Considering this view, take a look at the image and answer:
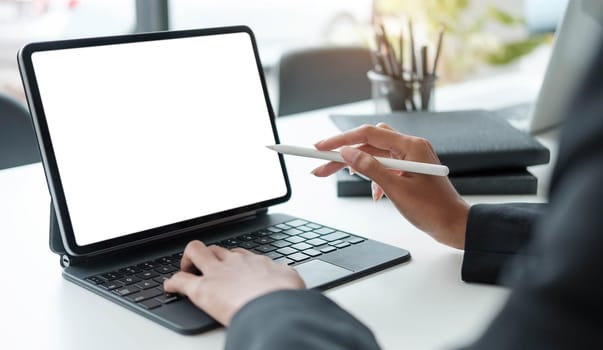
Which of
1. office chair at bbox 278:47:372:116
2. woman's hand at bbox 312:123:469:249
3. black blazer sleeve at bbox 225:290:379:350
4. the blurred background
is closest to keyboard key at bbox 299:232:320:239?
woman's hand at bbox 312:123:469:249

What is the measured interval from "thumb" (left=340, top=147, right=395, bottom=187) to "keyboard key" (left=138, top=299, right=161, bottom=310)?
0.98 ft

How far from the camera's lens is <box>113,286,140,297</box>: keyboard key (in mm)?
903

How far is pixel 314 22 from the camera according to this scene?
5262mm

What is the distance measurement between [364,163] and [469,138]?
426mm

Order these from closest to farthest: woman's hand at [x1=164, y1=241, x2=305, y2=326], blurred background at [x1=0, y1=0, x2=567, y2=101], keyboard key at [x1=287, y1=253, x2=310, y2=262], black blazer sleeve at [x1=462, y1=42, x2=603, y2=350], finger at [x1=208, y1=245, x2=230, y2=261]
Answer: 1. black blazer sleeve at [x1=462, y1=42, x2=603, y2=350]
2. woman's hand at [x1=164, y1=241, x2=305, y2=326]
3. finger at [x1=208, y1=245, x2=230, y2=261]
4. keyboard key at [x1=287, y1=253, x2=310, y2=262]
5. blurred background at [x1=0, y1=0, x2=567, y2=101]

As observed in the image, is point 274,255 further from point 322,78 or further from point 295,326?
point 322,78

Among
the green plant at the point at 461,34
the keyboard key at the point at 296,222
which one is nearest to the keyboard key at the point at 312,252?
the keyboard key at the point at 296,222

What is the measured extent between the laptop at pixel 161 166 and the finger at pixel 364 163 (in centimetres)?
9

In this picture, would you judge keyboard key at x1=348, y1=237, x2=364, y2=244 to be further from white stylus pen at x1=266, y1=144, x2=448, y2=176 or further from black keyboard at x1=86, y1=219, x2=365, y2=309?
white stylus pen at x1=266, y1=144, x2=448, y2=176

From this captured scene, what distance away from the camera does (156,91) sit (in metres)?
1.06

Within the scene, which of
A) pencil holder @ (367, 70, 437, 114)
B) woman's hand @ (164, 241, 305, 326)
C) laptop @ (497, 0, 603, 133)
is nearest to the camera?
woman's hand @ (164, 241, 305, 326)

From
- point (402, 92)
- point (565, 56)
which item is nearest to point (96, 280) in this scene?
point (402, 92)

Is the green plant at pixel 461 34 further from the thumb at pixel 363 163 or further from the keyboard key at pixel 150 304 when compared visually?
the keyboard key at pixel 150 304

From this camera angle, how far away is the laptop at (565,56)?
157cm
